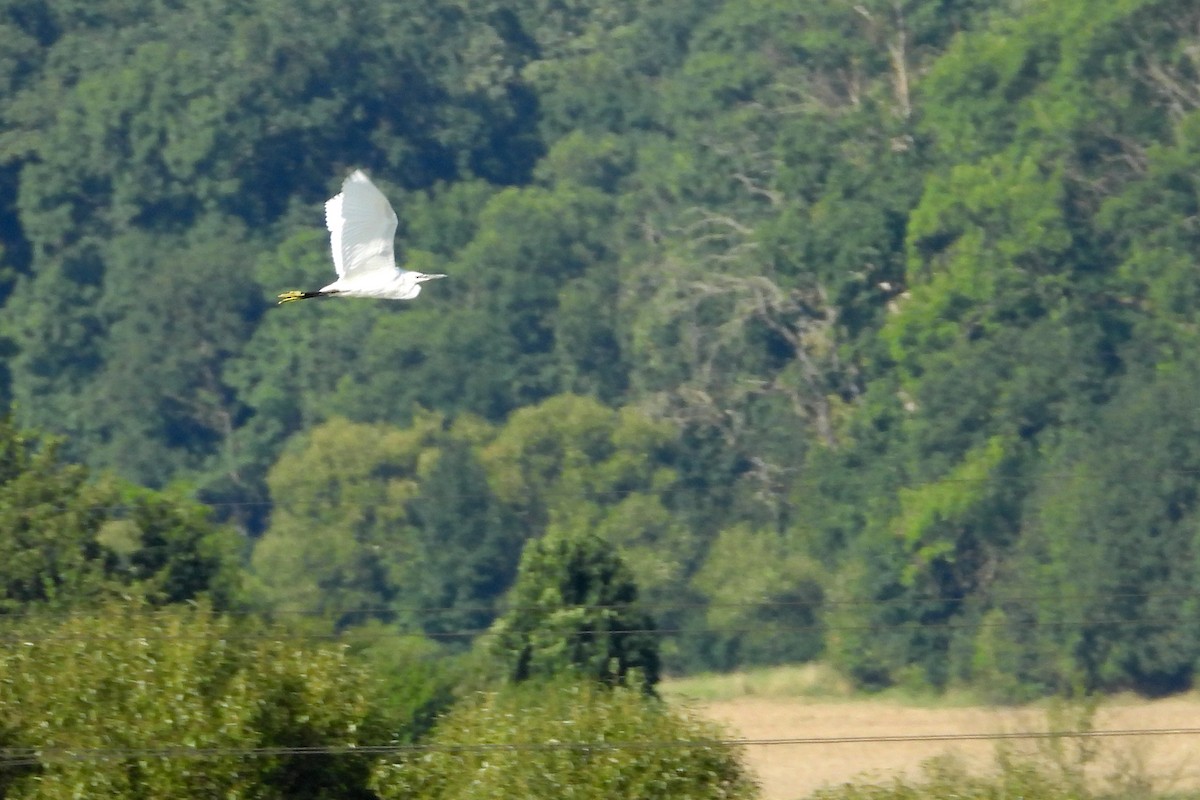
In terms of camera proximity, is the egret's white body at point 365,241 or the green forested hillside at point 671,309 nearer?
the egret's white body at point 365,241

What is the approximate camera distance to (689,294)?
4781cm

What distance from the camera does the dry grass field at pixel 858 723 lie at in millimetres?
31250

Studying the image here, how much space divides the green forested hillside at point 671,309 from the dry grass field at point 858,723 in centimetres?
108

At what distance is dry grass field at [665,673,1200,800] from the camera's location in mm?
31250

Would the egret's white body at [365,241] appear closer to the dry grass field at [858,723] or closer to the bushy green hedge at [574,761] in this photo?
the bushy green hedge at [574,761]

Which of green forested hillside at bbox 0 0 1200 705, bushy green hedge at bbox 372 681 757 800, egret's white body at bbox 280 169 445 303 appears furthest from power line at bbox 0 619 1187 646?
egret's white body at bbox 280 169 445 303

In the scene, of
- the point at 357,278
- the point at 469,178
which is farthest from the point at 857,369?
the point at 357,278

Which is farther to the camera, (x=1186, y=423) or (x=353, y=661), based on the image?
(x=1186, y=423)

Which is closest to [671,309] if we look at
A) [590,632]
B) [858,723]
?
[858,723]

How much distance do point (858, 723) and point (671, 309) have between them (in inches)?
511

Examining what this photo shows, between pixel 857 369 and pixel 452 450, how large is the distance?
728 centimetres

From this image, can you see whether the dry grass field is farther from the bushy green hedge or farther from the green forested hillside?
the bushy green hedge

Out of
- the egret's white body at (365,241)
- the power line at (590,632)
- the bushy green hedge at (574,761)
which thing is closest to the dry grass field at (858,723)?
the power line at (590,632)

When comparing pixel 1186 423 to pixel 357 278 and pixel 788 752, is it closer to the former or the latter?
pixel 788 752
